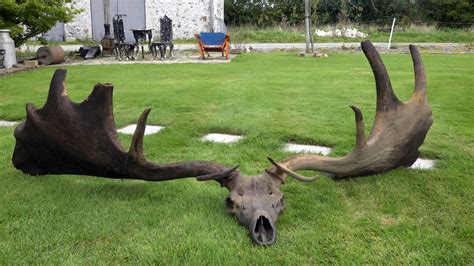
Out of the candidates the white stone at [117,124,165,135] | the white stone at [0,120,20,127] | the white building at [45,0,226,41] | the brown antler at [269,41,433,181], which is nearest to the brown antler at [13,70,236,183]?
the brown antler at [269,41,433,181]

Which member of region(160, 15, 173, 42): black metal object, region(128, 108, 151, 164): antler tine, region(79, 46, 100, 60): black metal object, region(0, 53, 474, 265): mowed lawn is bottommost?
region(0, 53, 474, 265): mowed lawn

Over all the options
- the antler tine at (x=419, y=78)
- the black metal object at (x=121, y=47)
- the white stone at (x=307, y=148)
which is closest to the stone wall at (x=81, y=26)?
the black metal object at (x=121, y=47)

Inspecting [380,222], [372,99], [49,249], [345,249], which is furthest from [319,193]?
[372,99]

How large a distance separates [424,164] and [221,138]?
195 cm

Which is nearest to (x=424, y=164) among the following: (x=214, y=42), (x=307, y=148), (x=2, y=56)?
(x=307, y=148)

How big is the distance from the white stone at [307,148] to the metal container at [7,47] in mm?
9748

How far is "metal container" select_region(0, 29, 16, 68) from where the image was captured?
11727 millimetres

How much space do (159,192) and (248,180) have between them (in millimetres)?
735

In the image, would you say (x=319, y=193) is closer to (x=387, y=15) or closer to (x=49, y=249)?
(x=49, y=249)

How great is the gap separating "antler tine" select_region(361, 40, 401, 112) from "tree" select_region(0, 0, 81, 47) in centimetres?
1078

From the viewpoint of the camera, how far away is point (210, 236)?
2684mm

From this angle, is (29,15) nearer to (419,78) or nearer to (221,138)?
(221,138)

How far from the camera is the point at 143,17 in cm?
2558

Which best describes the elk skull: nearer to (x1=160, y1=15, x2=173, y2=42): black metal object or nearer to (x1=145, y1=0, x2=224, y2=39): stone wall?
(x1=160, y1=15, x2=173, y2=42): black metal object
